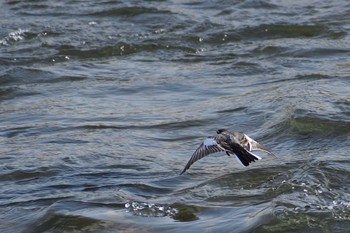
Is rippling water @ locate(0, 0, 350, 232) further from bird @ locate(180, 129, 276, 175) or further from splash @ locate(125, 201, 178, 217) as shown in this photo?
bird @ locate(180, 129, 276, 175)

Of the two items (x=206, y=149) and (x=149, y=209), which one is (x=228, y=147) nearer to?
(x=206, y=149)

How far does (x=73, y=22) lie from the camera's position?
1327 cm

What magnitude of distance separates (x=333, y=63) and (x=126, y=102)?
229 cm

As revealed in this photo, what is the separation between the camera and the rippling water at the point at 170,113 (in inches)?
270

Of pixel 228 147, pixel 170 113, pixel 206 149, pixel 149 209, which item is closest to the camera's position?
pixel 149 209

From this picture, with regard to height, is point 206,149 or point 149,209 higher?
point 206,149

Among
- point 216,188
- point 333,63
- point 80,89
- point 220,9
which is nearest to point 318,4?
point 220,9

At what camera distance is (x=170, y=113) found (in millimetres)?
9594

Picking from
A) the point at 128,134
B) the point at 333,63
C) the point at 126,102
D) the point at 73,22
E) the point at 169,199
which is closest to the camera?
the point at 169,199

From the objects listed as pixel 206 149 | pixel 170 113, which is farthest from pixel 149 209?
pixel 170 113

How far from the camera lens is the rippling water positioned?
686 centimetres

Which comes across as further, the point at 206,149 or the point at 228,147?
the point at 206,149

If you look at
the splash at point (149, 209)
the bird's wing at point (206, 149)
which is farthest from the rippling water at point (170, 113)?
the bird's wing at point (206, 149)

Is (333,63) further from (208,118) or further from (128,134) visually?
(128,134)
